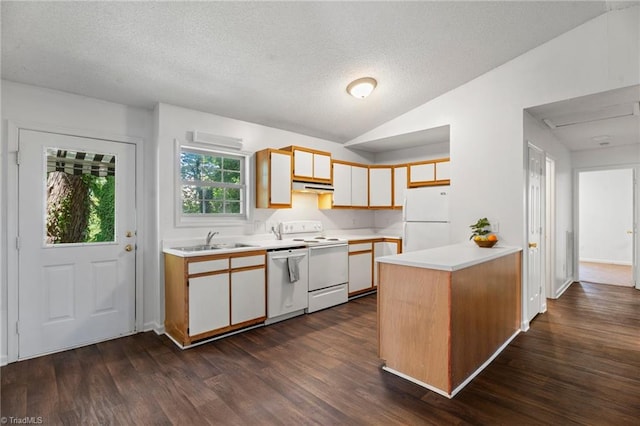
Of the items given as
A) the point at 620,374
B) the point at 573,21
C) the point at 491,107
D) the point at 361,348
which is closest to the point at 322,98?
the point at 491,107

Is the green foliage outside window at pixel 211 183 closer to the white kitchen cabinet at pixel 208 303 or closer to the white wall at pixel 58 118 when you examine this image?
the white wall at pixel 58 118

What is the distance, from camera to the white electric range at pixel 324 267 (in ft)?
13.2

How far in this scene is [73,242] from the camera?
303 centimetres

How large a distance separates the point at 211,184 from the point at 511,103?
3492 millimetres

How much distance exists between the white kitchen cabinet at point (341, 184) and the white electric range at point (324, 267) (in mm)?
653

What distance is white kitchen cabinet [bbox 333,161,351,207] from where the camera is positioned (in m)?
4.86

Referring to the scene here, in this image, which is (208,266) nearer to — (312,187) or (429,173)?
(312,187)

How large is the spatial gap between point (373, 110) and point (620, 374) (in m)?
3.58

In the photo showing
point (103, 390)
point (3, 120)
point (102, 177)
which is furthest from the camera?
point (102, 177)

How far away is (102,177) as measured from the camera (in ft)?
10.5

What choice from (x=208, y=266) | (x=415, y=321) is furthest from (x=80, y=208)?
(x=415, y=321)

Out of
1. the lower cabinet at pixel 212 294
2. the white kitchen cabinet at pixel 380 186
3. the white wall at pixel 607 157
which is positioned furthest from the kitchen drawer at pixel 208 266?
the white wall at pixel 607 157

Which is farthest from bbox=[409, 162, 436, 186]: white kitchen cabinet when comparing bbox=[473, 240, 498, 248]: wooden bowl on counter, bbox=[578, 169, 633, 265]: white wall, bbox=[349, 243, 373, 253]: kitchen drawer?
bbox=[578, 169, 633, 265]: white wall

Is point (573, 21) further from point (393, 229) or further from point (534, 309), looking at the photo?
point (393, 229)
